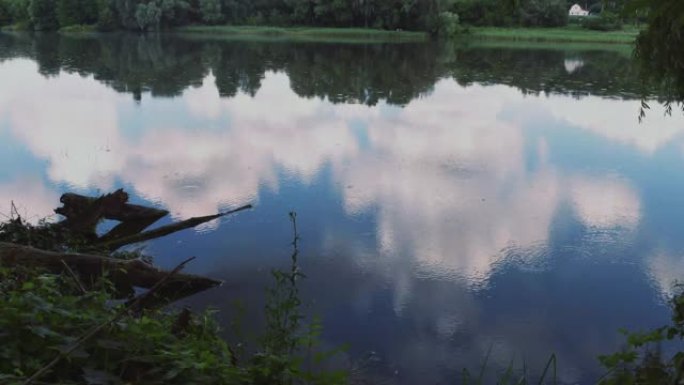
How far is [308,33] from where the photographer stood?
54219 mm

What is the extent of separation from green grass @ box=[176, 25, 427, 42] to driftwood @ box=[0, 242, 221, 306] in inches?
1752

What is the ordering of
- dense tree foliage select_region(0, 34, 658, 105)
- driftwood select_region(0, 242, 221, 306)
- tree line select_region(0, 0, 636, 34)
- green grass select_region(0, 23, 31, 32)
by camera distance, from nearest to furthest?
driftwood select_region(0, 242, 221, 306), dense tree foliage select_region(0, 34, 658, 105), tree line select_region(0, 0, 636, 34), green grass select_region(0, 23, 31, 32)

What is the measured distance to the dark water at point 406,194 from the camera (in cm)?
593

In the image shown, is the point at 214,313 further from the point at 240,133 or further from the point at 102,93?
the point at 102,93

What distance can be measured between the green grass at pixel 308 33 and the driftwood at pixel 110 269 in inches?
1752

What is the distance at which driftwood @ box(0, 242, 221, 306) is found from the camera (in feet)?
17.6

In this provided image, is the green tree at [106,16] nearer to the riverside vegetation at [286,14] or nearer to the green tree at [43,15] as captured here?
the riverside vegetation at [286,14]

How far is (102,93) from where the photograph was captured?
1956 centimetres

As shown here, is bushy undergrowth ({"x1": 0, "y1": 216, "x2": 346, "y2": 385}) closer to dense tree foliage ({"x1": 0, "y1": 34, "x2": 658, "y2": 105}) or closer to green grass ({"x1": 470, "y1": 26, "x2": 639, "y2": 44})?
dense tree foliage ({"x1": 0, "y1": 34, "x2": 658, "y2": 105})

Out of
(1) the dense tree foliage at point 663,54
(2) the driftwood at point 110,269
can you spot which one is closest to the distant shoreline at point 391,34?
(2) the driftwood at point 110,269

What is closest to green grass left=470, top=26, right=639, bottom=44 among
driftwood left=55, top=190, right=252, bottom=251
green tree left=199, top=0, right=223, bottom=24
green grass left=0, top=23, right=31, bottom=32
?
green tree left=199, top=0, right=223, bottom=24

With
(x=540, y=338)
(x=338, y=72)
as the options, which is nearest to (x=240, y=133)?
(x=540, y=338)

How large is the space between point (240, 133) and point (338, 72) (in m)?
12.7

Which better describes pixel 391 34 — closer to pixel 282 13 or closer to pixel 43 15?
pixel 282 13
